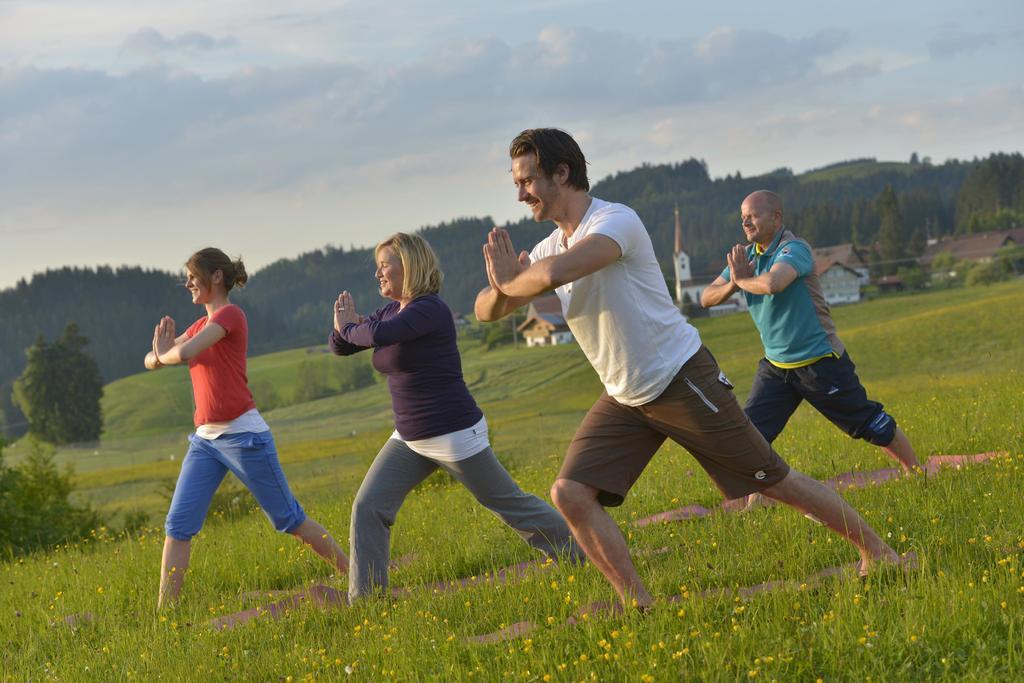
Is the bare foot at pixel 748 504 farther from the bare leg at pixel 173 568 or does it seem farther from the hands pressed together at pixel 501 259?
the bare leg at pixel 173 568

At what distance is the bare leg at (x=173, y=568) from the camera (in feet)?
23.1

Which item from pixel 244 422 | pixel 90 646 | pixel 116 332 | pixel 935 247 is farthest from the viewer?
pixel 116 332

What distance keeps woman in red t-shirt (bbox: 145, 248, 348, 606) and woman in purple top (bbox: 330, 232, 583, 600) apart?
2.91 feet

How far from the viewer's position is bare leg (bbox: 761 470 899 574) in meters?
5.14

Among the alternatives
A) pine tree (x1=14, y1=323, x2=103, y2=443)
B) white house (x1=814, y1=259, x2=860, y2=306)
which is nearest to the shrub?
pine tree (x1=14, y1=323, x2=103, y2=443)

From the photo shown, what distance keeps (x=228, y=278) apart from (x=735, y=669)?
4.56 m

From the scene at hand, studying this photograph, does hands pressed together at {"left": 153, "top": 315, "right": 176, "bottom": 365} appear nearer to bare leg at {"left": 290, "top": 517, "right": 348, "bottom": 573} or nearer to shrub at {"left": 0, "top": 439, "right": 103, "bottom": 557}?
bare leg at {"left": 290, "top": 517, "right": 348, "bottom": 573}

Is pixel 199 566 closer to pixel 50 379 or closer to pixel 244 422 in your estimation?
pixel 244 422

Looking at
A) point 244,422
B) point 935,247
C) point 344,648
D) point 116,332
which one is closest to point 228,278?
point 244,422

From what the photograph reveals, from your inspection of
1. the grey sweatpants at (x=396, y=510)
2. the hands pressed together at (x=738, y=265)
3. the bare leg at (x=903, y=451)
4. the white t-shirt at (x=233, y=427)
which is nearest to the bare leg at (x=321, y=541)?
the white t-shirt at (x=233, y=427)

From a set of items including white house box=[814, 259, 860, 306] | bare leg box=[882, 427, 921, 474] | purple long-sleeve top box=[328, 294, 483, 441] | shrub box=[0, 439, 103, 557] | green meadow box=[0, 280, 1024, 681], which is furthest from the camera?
white house box=[814, 259, 860, 306]

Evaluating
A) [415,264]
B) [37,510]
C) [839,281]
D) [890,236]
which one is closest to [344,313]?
[415,264]

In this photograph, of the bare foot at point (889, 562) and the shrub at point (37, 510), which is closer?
the bare foot at point (889, 562)

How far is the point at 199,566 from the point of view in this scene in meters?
8.20
